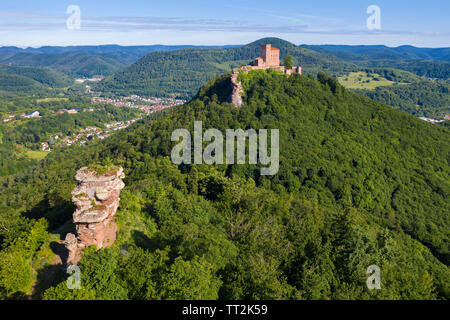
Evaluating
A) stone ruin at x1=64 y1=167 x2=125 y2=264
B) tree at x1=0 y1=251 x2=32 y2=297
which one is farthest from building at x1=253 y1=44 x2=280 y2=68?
tree at x1=0 y1=251 x2=32 y2=297

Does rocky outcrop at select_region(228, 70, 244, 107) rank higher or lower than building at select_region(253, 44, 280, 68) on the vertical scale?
lower

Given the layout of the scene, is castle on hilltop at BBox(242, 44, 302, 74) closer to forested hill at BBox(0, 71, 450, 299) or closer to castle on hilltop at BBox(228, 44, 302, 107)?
castle on hilltop at BBox(228, 44, 302, 107)

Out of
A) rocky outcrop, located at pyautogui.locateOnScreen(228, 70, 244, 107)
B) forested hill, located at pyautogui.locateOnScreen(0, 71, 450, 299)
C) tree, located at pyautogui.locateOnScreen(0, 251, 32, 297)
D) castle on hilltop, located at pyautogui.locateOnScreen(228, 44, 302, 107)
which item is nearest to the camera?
forested hill, located at pyautogui.locateOnScreen(0, 71, 450, 299)

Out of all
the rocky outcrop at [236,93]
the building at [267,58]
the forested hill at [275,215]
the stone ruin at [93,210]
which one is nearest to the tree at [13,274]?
the forested hill at [275,215]

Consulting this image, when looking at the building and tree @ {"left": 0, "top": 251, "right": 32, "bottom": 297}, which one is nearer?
tree @ {"left": 0, "top": 251, "right": 32, "bottom": 297}

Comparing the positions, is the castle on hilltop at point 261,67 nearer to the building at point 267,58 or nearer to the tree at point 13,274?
the building at point 267,58

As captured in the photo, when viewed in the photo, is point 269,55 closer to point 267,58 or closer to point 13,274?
point 267,58
